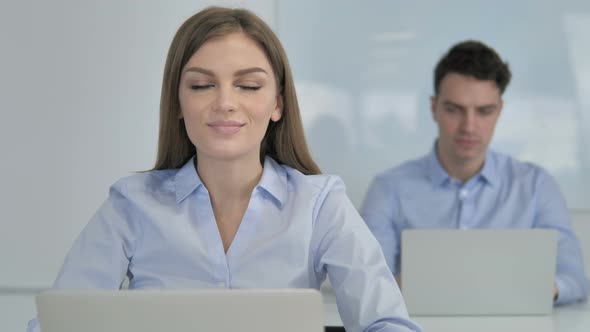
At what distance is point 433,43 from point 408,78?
21 cm

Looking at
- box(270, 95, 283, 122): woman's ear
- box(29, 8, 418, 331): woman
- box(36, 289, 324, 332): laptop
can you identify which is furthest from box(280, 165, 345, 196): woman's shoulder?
box(36, 289, 324, 332): laptop

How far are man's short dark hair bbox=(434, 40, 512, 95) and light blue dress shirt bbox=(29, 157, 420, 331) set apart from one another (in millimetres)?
1768

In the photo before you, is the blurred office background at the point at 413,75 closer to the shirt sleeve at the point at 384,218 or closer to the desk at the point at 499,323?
the shirt sleeve at the point at 384,218

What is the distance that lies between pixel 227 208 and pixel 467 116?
5.79ft

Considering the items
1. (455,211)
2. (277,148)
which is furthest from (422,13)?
(277,148)

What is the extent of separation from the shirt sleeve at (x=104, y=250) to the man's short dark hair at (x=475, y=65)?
204 cm

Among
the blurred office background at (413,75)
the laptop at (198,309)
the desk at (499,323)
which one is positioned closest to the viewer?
the laptop at (198,309)

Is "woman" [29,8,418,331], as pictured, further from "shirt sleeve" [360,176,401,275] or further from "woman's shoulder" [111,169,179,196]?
"shirt sleeve" [360,176,401,275]

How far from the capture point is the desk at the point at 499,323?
90.6 inches

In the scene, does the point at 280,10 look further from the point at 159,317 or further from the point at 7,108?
the point at 159,317

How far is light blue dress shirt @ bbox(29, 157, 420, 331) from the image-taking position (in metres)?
1.82

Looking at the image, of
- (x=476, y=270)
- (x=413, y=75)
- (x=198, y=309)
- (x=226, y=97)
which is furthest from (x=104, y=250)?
(x=413, y=75)

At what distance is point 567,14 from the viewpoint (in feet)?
13.6

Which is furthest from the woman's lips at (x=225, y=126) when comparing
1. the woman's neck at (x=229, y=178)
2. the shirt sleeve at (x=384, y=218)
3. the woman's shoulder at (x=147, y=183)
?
the shirt sleeve at (x=384, y=218)
